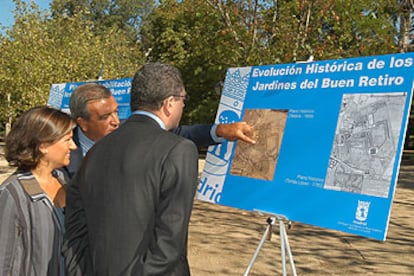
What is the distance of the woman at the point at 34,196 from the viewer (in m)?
2.25

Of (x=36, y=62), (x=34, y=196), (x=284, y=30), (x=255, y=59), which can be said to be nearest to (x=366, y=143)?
(x=34, y=196)

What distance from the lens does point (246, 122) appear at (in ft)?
12.1

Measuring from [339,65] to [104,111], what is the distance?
5.59ft

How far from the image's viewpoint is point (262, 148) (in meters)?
3.50

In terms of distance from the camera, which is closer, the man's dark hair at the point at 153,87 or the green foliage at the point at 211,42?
the man's dark hair at the point at 153,87

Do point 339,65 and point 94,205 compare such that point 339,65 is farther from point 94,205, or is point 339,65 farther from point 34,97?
point 34,97

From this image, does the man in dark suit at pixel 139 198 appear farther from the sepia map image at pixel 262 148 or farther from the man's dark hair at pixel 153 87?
the sepia map image at pixel 262 148

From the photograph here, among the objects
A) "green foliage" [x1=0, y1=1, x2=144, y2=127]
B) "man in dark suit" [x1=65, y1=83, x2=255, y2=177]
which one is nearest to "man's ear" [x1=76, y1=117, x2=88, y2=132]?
"man in dark suit" [x1=65, y1=83, x2=255, y2=177]

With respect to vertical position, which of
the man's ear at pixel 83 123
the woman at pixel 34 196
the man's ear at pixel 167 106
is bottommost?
the woman at pixel 34 196

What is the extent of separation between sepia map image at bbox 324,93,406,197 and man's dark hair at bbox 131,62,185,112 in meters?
1.47

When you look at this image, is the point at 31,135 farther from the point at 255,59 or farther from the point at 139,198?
the point at 255,59

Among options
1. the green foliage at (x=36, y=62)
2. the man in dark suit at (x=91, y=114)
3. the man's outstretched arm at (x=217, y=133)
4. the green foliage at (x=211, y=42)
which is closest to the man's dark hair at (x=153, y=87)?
the man in dark suit at (x=91, y=114)

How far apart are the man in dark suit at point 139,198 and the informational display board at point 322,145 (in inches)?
54.5

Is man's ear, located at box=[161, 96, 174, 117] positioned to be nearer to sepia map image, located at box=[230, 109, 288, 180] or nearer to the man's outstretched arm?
the man's outstretched arm
